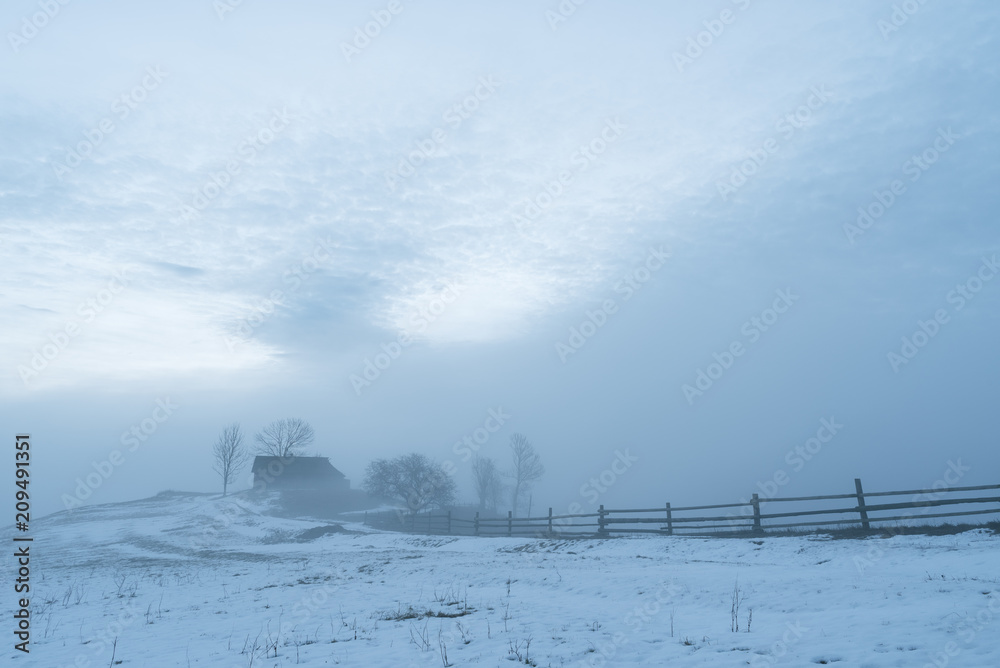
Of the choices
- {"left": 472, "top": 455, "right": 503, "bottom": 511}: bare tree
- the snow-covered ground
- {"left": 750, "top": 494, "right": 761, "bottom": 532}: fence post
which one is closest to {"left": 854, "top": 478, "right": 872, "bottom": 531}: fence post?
the snow-covered ground

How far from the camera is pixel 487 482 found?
9350 centimetres

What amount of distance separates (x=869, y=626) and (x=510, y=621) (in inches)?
219

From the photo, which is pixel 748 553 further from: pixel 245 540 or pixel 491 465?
pixel 491 465

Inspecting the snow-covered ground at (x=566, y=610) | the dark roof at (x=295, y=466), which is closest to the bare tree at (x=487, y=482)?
the dark roof at (x=295, y=466)

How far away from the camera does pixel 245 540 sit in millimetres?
40188

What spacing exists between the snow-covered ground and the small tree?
136 ft

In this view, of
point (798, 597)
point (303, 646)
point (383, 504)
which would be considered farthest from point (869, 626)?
point (383, 504)

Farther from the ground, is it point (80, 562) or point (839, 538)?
point (839, 538)

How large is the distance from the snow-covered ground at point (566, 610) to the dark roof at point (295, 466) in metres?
68.4

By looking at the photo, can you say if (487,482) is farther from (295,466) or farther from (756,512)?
(756,512)

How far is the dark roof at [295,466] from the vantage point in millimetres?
86375

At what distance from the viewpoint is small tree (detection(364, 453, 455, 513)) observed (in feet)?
204

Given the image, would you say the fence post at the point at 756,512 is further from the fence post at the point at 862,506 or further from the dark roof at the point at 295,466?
the dark roof at the point at 295,466

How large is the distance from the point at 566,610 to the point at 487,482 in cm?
8541
